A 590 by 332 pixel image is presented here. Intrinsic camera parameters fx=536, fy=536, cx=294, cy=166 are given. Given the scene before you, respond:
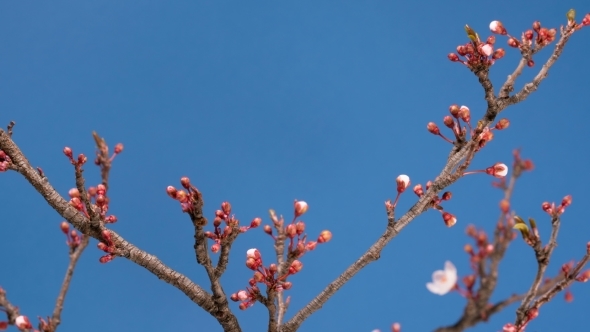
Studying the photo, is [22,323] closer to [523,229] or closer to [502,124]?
[523,229]

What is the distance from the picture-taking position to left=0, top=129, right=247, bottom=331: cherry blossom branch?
2.31 metres

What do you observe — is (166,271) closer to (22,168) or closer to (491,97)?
(22,168)

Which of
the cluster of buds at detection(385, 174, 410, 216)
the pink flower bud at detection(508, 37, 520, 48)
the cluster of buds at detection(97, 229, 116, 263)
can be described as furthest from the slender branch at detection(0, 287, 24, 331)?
the pink flower bud at detection(508, 37, 520, 48)

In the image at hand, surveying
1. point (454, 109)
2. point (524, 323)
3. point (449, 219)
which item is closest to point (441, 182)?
point (449, 219)

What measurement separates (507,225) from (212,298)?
1466 mm

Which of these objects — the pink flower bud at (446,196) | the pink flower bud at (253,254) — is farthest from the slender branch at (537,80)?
the pink flower bud at (253,254)

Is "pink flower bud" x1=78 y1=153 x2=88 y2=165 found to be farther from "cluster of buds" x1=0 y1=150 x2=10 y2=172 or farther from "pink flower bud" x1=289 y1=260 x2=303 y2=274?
"pink flower bud" x1=289 y1=260 x2=303 y2=274

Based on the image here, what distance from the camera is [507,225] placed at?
149cm

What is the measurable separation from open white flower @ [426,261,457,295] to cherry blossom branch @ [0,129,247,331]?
0.97m

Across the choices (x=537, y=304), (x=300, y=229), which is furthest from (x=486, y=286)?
(x=300, y=229)

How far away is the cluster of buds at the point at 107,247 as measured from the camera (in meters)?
2.33

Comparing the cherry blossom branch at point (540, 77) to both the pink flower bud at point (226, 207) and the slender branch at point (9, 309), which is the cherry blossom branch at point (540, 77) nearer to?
the pink flower bud at point (226, 207)

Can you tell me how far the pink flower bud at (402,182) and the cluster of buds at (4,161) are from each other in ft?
5.62

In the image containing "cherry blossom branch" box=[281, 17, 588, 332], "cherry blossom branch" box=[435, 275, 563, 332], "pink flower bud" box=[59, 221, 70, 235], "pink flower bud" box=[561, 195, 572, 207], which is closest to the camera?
"cherry blossom branch" box=[435, 275, 563, 332]
